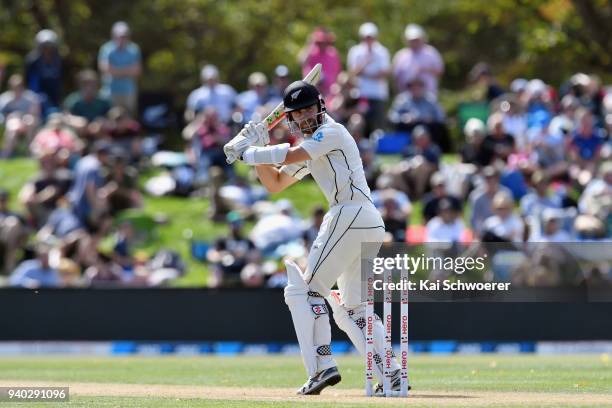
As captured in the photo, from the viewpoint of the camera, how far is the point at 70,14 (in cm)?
3400

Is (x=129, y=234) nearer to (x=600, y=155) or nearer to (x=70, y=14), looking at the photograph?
(x=600, y=155)

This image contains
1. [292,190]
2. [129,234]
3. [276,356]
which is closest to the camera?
[276,356]

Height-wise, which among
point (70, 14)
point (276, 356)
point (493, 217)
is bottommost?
point (276, 356)

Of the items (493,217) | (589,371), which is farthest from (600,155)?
(589,371)

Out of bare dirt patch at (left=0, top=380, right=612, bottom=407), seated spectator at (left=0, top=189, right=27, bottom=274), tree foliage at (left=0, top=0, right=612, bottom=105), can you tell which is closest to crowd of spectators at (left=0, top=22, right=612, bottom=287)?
seated spectator at (left=0, top=189, right=27, bottom=274)

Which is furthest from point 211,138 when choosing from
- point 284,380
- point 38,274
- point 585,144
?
point 284,380

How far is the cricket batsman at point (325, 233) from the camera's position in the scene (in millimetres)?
10203

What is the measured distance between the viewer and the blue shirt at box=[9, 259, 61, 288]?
19000 mm

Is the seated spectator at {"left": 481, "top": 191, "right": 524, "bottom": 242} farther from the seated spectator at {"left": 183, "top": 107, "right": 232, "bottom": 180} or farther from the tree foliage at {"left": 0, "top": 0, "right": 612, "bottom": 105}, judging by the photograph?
the tree foliage at {"left": 0, "top": 0, "right": 612, "bottom": 105}

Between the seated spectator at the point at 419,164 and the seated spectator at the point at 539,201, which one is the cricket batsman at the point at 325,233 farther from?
the seated spectator at the point at 419,164

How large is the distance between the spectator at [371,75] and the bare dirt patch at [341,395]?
426 inches

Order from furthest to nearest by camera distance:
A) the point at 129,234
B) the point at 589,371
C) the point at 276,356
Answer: the point at 129,234, the point at 276,356, the point at 589,371

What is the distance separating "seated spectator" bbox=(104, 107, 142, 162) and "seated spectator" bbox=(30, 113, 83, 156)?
2.07 ft

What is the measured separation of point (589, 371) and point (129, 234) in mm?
8826
